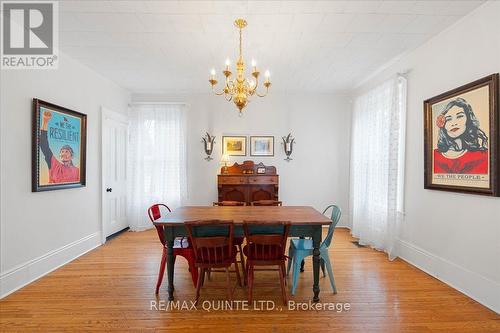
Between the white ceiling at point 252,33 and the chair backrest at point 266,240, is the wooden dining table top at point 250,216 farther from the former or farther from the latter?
the white ceiling at point 252,33

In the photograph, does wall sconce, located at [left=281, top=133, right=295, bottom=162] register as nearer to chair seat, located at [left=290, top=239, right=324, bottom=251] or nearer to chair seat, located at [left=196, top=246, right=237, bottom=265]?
chair seat, located at [left=290, top=239, right=324, bottom=251]

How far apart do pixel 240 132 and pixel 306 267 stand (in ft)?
10.7

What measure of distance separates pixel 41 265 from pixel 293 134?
15.8 ft

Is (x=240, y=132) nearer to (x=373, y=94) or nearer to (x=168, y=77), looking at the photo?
(x=168, y=77)

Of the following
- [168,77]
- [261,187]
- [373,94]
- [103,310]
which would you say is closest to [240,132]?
[261,187]

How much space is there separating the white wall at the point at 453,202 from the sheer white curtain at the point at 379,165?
0.16 m

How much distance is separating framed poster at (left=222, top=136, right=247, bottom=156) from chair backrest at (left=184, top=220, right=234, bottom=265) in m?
3.27

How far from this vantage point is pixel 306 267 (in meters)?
3.67

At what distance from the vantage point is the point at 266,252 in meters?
2.67

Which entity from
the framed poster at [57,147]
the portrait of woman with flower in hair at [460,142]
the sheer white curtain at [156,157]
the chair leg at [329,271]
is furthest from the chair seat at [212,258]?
the sheer white curtain at [156,157]

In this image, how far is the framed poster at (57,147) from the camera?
10.7ft

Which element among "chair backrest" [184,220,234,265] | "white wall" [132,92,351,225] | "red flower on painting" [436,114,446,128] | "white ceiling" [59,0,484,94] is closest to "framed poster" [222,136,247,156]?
"white wall" [132,92,351,225]

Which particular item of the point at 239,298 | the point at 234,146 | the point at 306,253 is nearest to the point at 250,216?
the point at 306,253

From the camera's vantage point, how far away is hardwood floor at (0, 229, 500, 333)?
236 centimetres
